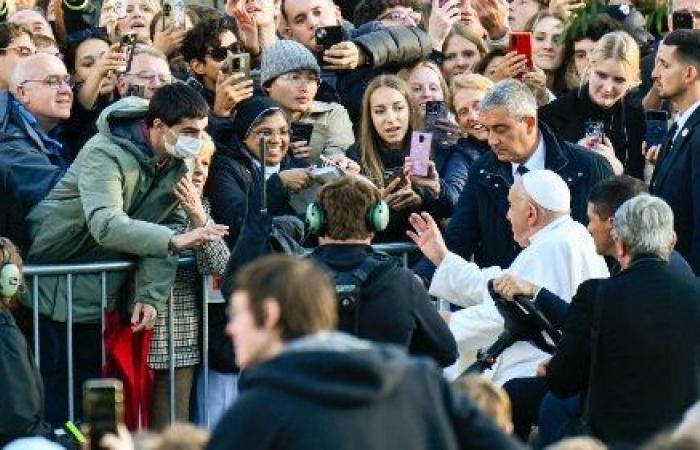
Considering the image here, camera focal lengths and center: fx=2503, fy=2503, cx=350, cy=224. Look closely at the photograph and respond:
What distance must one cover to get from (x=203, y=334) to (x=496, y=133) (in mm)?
1831

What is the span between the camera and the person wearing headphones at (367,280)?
35.4ft

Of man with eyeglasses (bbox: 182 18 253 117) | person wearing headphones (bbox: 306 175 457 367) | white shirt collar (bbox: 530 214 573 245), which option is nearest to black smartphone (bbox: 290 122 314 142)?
man with eyeglasses (bbox: 182 18 253 117)

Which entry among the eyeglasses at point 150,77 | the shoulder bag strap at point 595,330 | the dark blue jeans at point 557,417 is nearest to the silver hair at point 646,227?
the shoulder bag strap at point 595,330

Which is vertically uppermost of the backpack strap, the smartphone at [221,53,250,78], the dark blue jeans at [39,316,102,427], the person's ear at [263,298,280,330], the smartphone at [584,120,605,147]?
the person's ear at [263,298,280,330]

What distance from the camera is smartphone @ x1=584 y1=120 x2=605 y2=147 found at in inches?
549

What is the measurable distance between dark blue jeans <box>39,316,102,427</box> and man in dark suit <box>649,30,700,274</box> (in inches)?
118

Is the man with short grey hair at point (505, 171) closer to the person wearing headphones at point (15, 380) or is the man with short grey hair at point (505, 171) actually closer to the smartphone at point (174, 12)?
the person wearing headphones at point (15, 380)

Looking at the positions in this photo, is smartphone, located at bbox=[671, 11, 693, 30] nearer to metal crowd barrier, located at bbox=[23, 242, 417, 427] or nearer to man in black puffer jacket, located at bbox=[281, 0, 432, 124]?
man in black puffer jacket, located at bbox=[281, 0, 432, 124]

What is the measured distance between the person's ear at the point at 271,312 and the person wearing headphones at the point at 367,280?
125 inches

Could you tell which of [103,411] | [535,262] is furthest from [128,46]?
[103,411]

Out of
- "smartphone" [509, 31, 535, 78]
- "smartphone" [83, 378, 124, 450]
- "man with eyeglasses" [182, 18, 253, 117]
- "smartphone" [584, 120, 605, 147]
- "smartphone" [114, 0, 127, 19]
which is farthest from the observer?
"smartphone" [114, 0, 127, 19]

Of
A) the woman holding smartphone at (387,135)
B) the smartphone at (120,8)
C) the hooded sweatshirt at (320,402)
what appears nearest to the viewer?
the hooded sweatshirt at (320,402)

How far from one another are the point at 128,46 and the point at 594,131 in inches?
105

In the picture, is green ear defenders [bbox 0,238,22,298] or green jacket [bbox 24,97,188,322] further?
green jacket [bbox 24,97,188,322]
